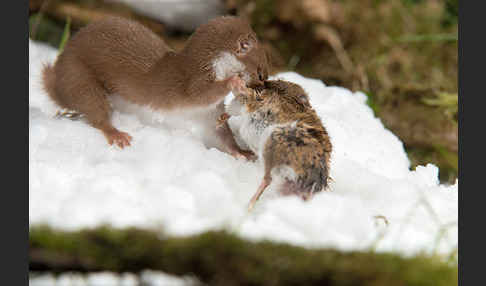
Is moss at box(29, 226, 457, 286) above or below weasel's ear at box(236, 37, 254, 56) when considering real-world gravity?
below

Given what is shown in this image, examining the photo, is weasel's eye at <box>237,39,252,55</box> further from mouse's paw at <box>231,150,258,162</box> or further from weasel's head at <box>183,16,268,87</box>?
mouse's paw at <box>231,150,258,162</box>

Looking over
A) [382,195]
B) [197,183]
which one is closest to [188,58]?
[197,183]

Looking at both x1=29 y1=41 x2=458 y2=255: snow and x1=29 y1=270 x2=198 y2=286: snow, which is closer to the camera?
x1=29 y1=270 x2=198 y2=286: snow

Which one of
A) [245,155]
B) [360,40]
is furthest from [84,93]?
[360,40]

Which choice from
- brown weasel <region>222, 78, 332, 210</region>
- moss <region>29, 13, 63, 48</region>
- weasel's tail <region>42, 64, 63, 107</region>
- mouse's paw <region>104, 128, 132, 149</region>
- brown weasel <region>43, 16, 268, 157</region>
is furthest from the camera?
moss <region>29, 13, 63, 48</region>

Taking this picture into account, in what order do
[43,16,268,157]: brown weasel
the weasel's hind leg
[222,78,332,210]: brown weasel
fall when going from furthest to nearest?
the weasel's hind leg
[43,16,268,157]: brown weasel
[222,78,332,210]: brown weasel

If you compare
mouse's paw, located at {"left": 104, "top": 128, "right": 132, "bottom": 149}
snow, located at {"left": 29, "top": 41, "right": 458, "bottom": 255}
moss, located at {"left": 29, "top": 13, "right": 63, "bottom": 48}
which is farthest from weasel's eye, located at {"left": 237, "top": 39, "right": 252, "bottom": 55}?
moss, located at {"left": 29, "top": 13, "right": 63, "bottom": 48}

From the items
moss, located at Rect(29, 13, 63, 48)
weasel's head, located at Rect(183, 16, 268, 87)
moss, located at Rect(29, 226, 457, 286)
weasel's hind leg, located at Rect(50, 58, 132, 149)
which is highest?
moss, located at Rect(29, 13, 63, 48)
